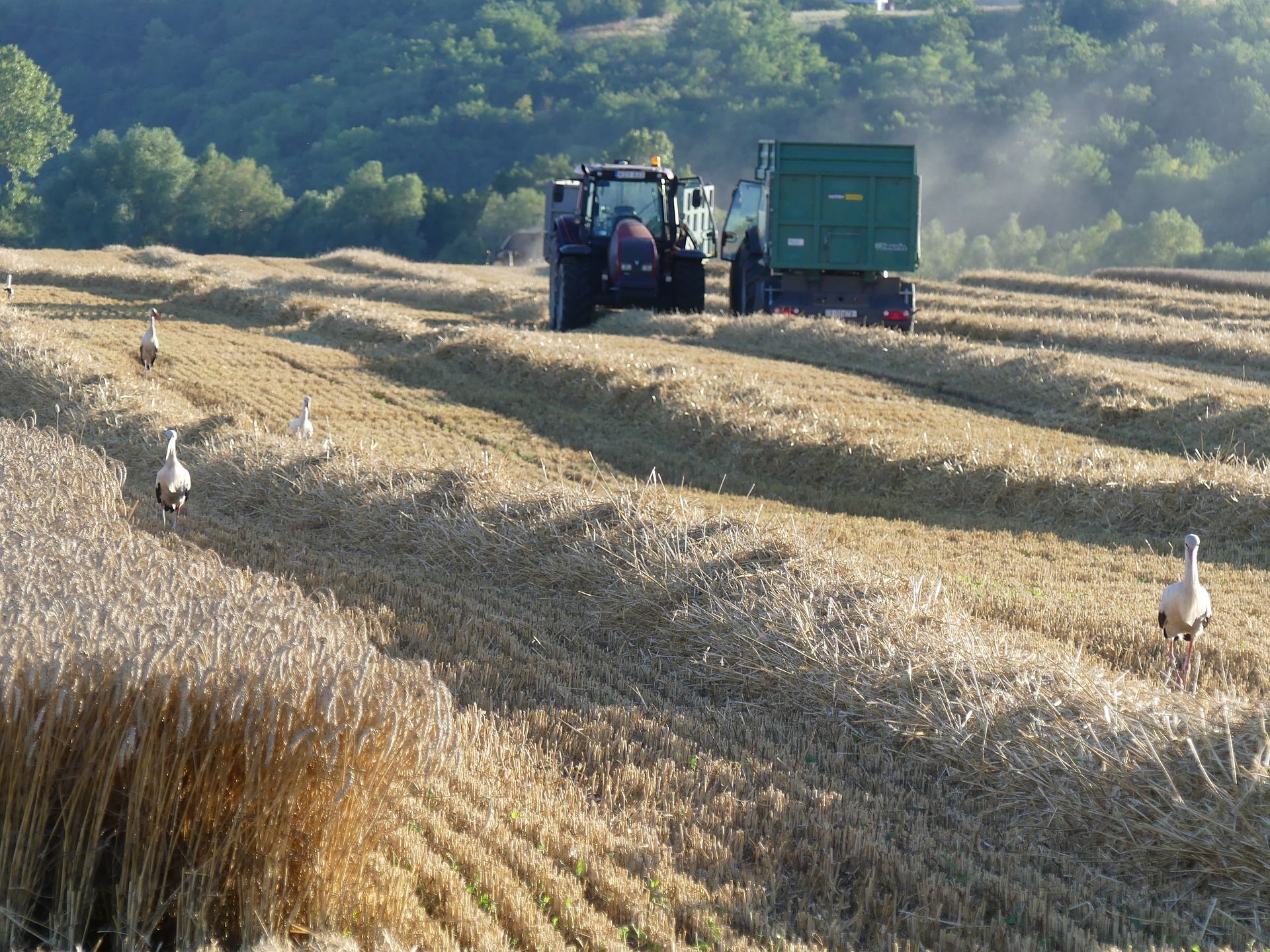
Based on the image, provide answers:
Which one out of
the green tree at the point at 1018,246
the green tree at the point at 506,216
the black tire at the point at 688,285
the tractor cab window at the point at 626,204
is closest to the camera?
the tractor cab window at the point at 626,204

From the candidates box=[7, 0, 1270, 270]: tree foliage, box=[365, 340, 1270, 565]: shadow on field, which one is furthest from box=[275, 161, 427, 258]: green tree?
box=[365, 340, 1270, 565]: shadow on field

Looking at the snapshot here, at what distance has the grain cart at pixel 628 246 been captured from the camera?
21.8 m

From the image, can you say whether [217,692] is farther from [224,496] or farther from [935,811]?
[224,496]

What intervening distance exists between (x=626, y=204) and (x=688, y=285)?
6.13 ft

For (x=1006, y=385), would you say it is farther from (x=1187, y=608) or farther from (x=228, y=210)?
(x=228, y=210)

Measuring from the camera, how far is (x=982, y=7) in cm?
10500

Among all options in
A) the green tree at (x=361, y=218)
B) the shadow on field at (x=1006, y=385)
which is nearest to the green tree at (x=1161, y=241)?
the green tree at (x=361, y=218)

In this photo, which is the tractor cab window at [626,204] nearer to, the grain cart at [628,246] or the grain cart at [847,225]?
the grain cart at [628,246]

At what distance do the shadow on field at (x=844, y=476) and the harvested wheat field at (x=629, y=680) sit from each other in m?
0.05

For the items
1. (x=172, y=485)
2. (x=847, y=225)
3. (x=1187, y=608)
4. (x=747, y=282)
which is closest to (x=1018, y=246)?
(x=747, y=282)

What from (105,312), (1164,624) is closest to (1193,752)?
(1164,624)

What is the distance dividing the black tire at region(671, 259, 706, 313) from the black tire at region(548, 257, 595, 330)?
1591 millimetres

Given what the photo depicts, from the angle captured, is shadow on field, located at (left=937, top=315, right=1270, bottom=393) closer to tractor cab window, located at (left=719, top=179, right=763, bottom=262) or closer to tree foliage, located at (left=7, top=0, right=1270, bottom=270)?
tractor cab window, located at (left=719, top=179, right=763, bottom=262)

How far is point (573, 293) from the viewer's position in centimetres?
2216
